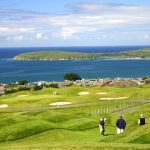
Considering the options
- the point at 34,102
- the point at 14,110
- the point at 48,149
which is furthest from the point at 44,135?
the point at 34,102

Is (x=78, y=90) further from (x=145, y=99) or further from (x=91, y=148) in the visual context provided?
(x=91, y=148)

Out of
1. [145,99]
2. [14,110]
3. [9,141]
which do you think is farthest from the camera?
[145,99]

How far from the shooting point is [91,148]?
2836 cm

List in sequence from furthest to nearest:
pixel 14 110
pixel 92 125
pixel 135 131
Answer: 1. pixel 14 110
2. pixel 92 125
3. pixel 135 131

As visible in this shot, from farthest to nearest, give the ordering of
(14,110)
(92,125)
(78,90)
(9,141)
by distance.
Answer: (78,90) → (14,110) → (92,125) → (9,141)

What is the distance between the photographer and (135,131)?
116 ft

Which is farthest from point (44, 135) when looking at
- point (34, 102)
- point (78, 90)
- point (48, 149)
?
point (78, 90)

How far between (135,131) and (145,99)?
Answer: 45.2 m

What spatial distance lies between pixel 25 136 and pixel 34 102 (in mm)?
39745

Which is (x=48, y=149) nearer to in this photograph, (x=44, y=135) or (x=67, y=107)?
(x=44, y=135)

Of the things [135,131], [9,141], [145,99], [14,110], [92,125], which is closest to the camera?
[135,131]

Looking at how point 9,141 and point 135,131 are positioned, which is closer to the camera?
point 135,131

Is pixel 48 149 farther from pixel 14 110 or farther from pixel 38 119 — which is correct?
pixel 14 110

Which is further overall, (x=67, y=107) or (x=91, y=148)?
(x=67, y=107)
